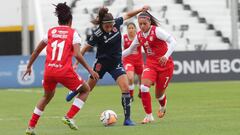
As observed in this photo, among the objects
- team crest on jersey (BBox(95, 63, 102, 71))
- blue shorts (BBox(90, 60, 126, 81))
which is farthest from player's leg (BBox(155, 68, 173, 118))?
team crest on jersey (BBox(95, 63, 102, 71))

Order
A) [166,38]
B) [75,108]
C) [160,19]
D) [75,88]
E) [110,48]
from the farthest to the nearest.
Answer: [160,19], [166,38], [110,48], [75,108], [75,88]

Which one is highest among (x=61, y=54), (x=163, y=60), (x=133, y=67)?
(x=61, y=54)

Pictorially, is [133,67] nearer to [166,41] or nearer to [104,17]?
[166,41]

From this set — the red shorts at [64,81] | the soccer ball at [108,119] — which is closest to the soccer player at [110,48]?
the soccer ball at [108,119]

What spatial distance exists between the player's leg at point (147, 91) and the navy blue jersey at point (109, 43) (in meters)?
0.67

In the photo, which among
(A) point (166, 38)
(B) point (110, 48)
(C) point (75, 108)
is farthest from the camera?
(A) point (166, 38)

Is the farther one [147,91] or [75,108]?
[147,91]

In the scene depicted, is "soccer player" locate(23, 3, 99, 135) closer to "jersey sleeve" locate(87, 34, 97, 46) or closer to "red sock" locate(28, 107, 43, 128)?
"red sock" locate(28, 107, 43, 128)

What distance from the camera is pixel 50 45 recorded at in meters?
12.6

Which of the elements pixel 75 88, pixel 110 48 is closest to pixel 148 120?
pixel 110 48

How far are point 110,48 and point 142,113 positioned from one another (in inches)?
107

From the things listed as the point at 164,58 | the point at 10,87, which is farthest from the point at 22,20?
the point at 164,58

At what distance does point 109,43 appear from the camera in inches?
572

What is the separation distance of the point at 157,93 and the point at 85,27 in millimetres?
23599
